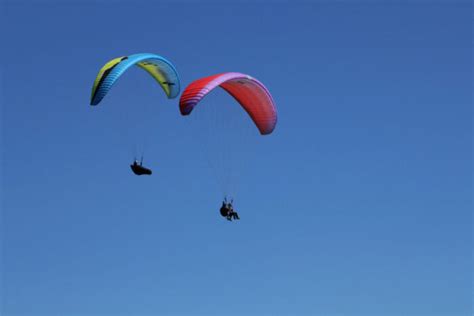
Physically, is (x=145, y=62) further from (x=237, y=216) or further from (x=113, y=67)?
(x=237, y=216)

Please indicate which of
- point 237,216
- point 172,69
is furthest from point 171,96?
point 237,216

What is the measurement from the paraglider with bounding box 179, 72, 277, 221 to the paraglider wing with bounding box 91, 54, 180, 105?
275 cm

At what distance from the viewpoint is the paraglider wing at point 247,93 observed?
87.9m

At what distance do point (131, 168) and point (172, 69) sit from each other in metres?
5.82

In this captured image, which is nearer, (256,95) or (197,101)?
(197,101)

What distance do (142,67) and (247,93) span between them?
5918 millimetres

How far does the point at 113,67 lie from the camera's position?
8962cm

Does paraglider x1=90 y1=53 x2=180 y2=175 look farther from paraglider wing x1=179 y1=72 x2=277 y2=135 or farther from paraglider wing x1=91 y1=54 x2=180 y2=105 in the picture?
paraglider wing x1=179 y1=72 x2=277 y2=135

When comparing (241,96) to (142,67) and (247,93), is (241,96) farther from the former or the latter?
(142,67)

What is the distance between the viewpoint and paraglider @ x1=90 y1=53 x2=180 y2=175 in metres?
88.8

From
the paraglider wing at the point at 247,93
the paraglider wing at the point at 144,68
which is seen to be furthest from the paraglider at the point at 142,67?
the paraglider wing at the point at 247,93

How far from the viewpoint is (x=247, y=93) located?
93.6 metres

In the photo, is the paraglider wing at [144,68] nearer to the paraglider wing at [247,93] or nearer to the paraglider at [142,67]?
the paraglider at [142,67]

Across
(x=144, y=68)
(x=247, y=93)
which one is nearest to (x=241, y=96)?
(x=247, y=93)
